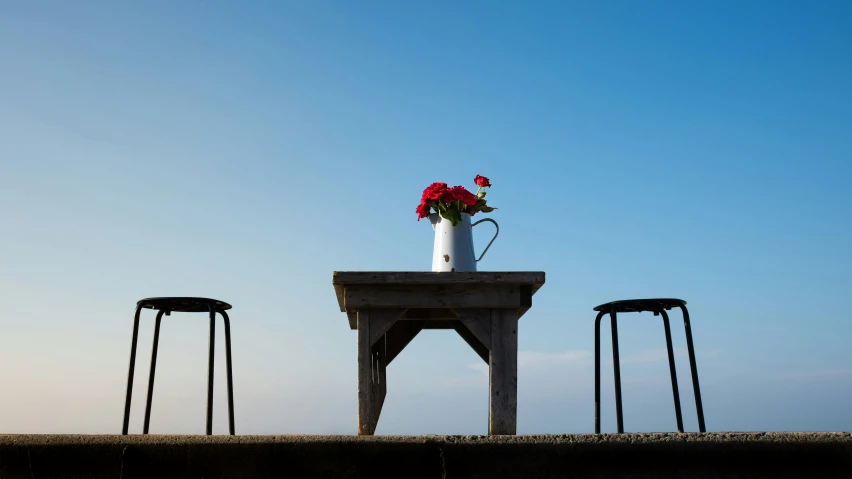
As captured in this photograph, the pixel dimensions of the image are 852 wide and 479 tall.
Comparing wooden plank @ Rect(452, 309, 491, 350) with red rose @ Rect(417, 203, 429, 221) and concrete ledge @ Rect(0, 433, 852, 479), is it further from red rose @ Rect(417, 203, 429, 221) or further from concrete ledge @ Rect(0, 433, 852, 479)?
concrete ledge @ Rect(0, 433, 852, 479)

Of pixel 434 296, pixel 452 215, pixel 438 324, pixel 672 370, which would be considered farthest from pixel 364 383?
pixel 438 324

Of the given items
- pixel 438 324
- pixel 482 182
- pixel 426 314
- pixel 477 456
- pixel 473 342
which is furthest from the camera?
pixel 438 324

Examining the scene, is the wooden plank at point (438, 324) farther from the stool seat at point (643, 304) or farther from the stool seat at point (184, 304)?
the stool seat at point (184, 304)

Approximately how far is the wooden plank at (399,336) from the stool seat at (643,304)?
164 centimetres

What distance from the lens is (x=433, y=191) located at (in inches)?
159

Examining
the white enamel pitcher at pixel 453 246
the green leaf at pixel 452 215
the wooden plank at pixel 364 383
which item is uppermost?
the green leaf at pixel 452 215

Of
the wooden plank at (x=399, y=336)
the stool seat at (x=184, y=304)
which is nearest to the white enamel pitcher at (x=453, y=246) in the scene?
the stool seat at (x=184, y=304)

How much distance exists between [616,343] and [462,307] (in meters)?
0.86

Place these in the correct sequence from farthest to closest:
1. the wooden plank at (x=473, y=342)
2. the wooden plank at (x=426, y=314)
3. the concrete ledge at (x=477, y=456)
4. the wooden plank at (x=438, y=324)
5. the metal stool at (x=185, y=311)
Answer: the wooden plank at (x=438, y=324), the wooden plank at (x=473, y=342), the wooden plank at (x=426, y=314), the metal stool at (x=185, y=311), the concrete ledge at (x=477, y=456)

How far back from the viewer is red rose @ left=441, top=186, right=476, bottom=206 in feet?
13.1

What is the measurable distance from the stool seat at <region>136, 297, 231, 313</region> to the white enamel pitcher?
44.8 inches

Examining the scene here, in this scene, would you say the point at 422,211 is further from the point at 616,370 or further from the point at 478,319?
the point at 616,370

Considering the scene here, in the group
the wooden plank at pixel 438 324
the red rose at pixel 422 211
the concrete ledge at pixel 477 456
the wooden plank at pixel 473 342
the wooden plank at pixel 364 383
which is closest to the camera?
the concrete ledge at pixel 477 456

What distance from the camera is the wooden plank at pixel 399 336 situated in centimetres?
516
